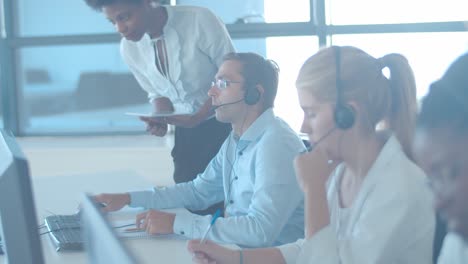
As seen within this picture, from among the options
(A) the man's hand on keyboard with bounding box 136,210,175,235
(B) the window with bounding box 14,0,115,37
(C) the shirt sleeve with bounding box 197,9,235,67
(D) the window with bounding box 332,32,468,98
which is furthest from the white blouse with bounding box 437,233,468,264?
(B) the window with bounding box 14,0,115,37

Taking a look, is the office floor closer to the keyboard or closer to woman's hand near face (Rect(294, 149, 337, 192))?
the keyboard

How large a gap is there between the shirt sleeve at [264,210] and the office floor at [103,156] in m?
1.40

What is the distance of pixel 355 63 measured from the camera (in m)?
1.61

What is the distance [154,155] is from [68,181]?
2.85ft

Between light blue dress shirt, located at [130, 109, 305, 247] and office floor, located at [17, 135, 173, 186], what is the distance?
101 centimetres

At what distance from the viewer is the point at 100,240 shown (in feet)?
2.39

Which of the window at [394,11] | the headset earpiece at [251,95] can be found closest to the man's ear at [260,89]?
the headset earpiece at [251,95]

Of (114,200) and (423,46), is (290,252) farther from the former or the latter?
(423,46)

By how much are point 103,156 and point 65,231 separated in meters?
1.83

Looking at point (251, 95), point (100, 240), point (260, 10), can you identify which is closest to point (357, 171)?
point (251, 95)

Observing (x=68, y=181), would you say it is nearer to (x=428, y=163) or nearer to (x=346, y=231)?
(x=346, y=231)

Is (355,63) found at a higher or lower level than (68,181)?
higher

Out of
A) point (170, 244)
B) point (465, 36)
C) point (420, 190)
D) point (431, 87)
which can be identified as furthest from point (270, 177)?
point (465, 36)

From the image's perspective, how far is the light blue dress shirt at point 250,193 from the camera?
1.91 metres
